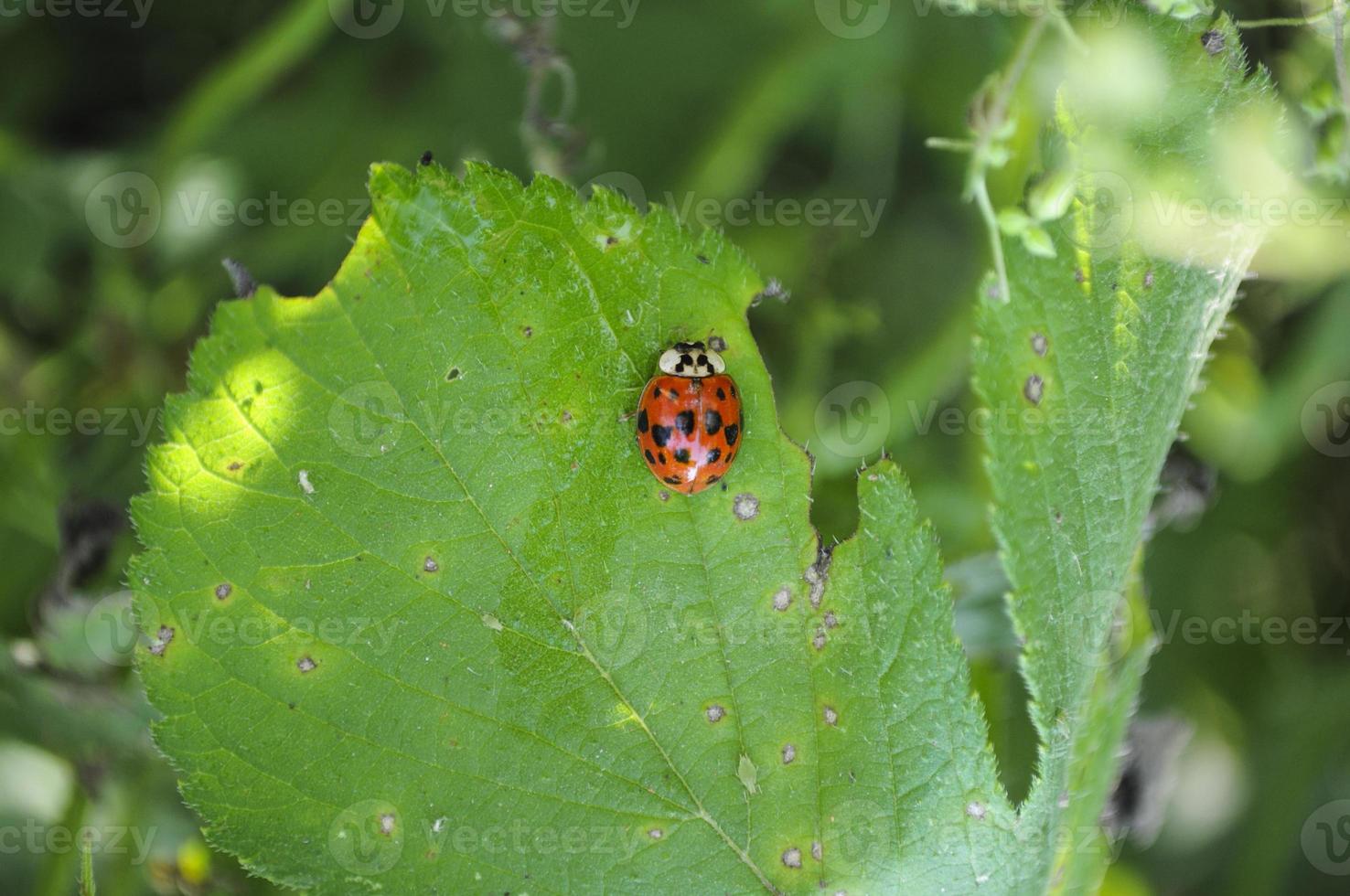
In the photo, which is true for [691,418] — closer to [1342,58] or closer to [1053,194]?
[1053,194]

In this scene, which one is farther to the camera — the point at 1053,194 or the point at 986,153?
the point at 986,153

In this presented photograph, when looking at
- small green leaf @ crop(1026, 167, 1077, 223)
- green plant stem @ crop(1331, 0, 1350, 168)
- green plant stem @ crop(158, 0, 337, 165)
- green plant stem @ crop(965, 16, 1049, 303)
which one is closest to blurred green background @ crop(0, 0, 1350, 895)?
green plant stem @ crop(158, 0, 337, 165)

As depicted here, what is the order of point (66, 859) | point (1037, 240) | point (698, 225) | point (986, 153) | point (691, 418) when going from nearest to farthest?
point (691, 418) < point (1037, 240) < point (986, 153) < point (66, 859) < point (698, 225)

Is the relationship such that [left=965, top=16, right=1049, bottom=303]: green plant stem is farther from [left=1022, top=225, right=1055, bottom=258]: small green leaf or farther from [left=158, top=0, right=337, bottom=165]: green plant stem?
[left=158, top=0, right=337, bottom=165]: green plant stem

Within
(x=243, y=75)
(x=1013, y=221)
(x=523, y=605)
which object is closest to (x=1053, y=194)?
(x=1013, y=221)

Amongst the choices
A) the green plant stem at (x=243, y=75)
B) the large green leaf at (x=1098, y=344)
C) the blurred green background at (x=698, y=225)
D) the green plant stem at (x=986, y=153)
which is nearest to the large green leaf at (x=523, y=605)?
the large green leaf at (x=1098, y=344)
